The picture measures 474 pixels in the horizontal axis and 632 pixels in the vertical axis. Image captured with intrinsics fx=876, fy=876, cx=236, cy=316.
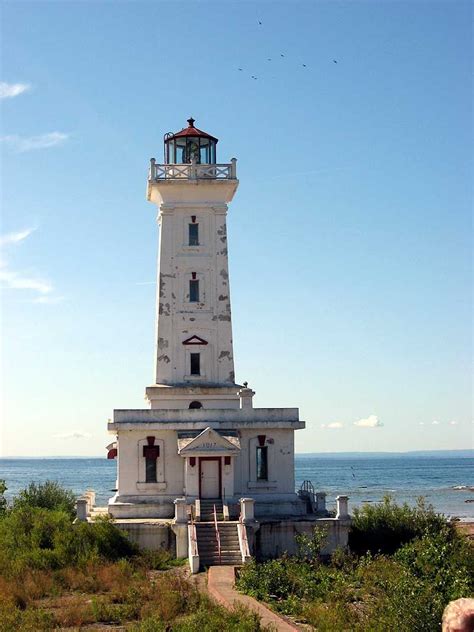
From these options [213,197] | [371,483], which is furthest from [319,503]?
[371,483]

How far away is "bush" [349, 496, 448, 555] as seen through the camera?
2755cm

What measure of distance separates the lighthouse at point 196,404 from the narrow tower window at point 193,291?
0.04 meters

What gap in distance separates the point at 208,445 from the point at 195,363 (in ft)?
14.5

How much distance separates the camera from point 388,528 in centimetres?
2819

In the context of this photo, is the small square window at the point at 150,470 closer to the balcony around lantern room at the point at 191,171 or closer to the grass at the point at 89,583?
the grass at the point at 89,583

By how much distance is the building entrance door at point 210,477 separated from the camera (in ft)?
93.1

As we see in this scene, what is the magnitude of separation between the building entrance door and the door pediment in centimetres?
43

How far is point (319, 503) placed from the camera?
3008 centimetres

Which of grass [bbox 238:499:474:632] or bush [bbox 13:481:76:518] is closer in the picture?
grass [bbox 238:499:474:632]

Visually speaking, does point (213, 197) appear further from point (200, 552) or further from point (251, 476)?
point (200, 552)

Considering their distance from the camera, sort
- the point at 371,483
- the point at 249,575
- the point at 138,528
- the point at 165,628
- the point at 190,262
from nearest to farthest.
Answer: the point at 165,628 < the point at 249,575 < the point at 138,528 < the point at 190,262 < the point at 371,483

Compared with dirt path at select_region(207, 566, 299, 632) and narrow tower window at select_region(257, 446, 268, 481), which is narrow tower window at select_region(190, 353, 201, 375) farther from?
dirt path at select_region(207, 566, 299, 632)

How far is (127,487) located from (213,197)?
36.4ft

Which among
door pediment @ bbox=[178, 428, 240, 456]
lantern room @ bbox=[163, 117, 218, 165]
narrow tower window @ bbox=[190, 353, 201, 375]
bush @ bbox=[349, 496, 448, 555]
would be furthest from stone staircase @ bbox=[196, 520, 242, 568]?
lantern room @ bbox=[163, 117, 218, 165]
